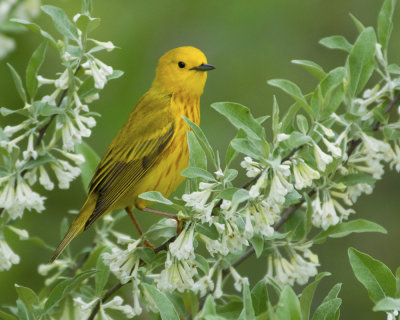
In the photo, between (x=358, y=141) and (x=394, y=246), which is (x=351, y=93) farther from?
(x=394, y=246)

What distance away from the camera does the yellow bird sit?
144 inches

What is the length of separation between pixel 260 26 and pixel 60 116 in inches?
174

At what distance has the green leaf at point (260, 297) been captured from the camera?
7.98 ft

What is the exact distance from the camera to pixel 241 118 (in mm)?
2260

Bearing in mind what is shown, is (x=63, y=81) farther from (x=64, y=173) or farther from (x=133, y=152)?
(x=133, y=152)

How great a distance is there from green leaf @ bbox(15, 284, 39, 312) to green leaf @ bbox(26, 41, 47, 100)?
0.81 metres

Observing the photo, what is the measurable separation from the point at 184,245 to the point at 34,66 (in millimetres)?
1110

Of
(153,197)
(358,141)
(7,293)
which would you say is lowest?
(7,293)

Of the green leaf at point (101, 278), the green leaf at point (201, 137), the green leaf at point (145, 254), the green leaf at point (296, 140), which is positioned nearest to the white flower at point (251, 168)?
the green leaf at point (296, 140)

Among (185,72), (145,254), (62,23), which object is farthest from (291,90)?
(185,72)

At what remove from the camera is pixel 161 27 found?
21.7 ft

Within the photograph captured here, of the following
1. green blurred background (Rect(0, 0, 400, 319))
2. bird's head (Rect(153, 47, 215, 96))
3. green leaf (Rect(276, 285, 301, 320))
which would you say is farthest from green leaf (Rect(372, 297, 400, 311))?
green blurred background (Rect(0, 0, 400, 319))

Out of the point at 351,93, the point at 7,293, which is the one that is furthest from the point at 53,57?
the point at 351,93

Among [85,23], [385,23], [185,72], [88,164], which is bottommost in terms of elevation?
[88,164]
